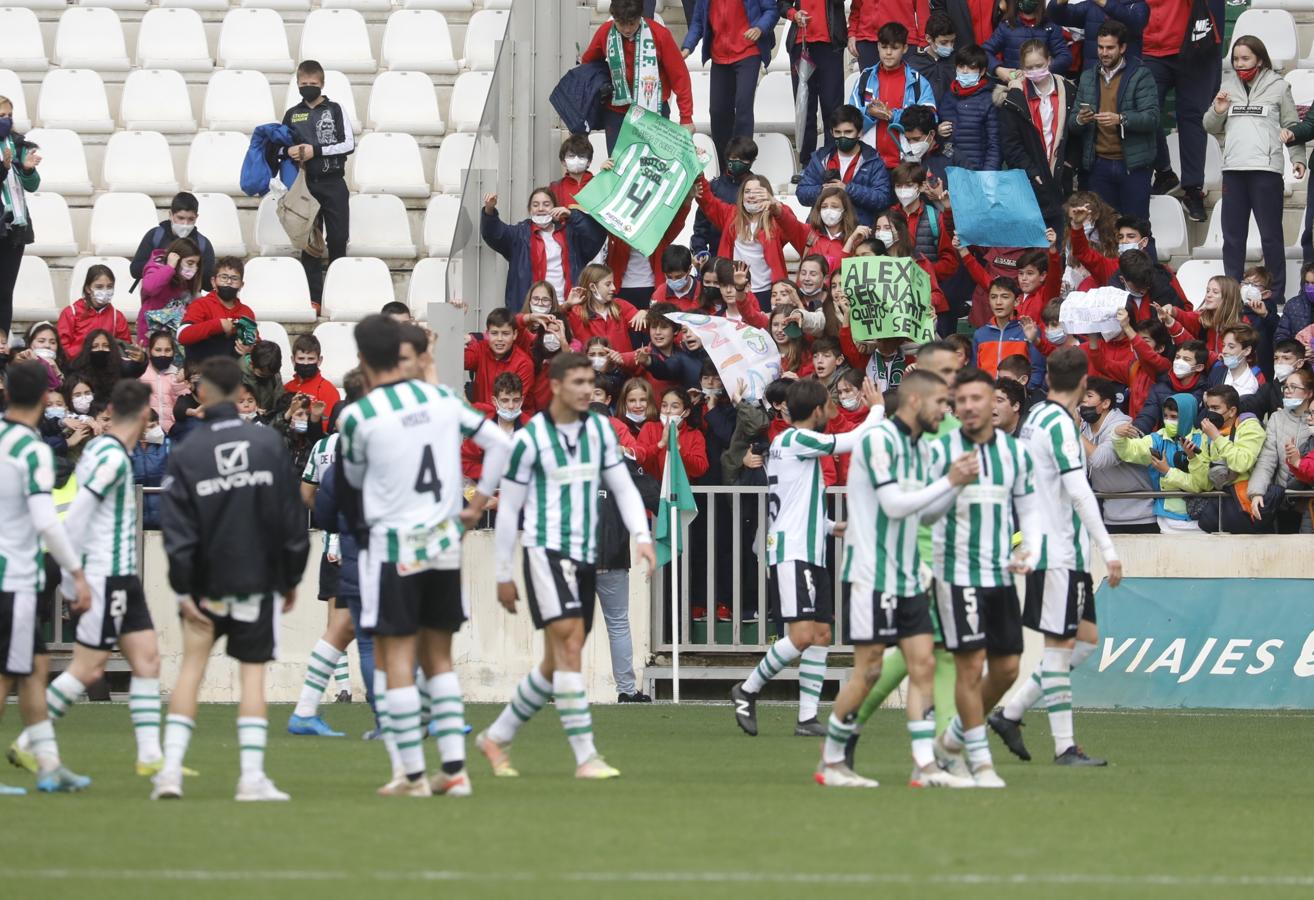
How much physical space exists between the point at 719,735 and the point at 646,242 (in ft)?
18.2

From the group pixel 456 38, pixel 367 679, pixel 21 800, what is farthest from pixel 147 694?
pixel 456 38

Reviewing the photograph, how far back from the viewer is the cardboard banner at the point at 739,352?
16.2 meters

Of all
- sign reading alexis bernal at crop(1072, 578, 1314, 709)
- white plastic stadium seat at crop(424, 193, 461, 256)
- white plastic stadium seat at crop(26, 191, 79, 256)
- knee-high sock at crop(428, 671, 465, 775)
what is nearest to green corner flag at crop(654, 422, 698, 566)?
sign reading alexis bernal at crop(1072, 578, 1314, 709)

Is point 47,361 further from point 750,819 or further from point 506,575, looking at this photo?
point 750,819

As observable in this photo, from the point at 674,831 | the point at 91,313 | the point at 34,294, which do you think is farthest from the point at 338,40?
the point at 674,831

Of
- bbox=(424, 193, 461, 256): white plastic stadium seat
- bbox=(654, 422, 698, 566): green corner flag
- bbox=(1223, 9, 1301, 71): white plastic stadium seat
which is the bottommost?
→ bbox=(654, 422, 698, 566): green corner flag

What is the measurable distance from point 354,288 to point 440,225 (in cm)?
135

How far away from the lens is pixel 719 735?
13531 millimetres

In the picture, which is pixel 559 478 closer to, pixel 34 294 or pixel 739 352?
pixel 739 352

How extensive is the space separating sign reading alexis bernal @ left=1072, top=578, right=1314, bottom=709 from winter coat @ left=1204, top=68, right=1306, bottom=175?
14.1 feet

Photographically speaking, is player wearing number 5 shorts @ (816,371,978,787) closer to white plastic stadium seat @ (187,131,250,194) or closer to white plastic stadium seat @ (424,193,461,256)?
white plastic stadium seat @ (424,193,461,256)

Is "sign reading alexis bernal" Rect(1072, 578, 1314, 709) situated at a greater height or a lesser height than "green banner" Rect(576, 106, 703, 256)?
lesser

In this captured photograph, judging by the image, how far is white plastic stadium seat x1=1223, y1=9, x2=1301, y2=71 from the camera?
21.9 meters

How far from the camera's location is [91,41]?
23109 millimetres
